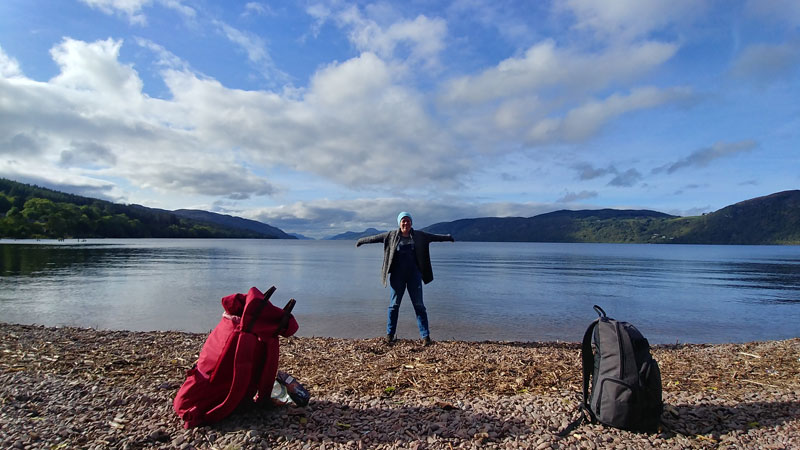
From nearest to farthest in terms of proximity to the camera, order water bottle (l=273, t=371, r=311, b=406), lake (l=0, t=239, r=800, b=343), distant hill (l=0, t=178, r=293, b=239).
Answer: water bottle (l=273, t=371, r=311, b=406) → lake (l=0, t=239, r=800, b=343) → distant hill (l=0, t=178, r=293, b=239)

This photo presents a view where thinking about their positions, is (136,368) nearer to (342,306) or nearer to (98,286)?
(342,306)

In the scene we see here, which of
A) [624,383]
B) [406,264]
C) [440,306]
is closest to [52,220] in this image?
[440,306]

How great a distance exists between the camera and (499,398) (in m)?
5.61

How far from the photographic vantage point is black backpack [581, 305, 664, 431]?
4.66m

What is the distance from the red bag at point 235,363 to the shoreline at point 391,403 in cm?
24

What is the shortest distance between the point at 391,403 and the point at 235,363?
81.6 inches

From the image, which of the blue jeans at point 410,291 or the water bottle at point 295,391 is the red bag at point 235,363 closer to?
the water bottle at point 295,391

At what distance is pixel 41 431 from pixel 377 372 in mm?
4316

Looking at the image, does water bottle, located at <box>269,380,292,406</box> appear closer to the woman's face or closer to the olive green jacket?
the olive green jacket

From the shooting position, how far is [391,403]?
5488 mm

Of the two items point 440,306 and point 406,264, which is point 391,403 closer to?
point 406,264

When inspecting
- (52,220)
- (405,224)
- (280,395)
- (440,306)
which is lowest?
(440,306)

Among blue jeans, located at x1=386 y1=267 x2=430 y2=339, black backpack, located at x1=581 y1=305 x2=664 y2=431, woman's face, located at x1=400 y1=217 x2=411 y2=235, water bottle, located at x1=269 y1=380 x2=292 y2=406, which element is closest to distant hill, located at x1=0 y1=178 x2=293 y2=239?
blue jeans, located at x1=386 y1=267 x2=430 y2=339

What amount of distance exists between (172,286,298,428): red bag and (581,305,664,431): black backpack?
144 inches
